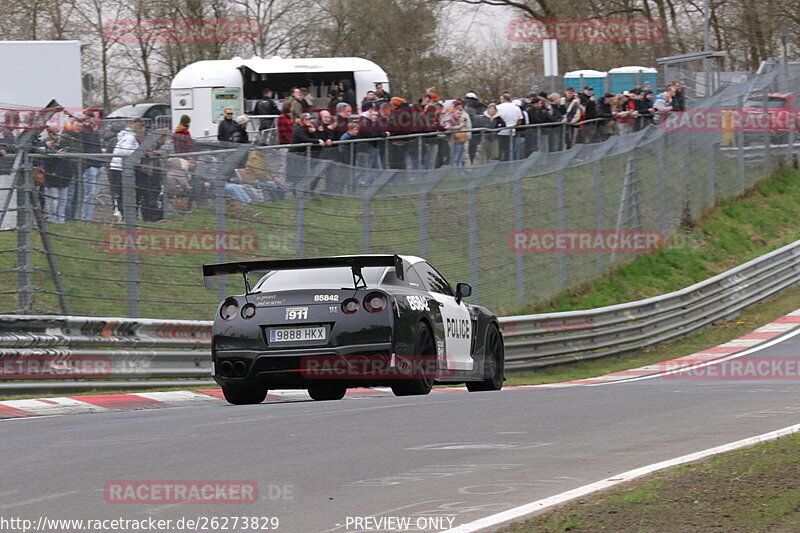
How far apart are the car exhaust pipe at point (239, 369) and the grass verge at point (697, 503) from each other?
4.75 m

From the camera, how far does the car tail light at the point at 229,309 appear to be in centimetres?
1148

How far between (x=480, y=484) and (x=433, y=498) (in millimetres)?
517

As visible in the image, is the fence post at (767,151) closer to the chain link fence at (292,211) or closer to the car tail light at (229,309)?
the chain link fence at (292,211)

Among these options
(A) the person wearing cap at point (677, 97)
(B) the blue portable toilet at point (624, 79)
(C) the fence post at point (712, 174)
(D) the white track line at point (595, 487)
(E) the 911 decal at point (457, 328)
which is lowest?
Result: (D) the white track line at point (595, 487)

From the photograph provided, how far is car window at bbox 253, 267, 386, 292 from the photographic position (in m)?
11.5

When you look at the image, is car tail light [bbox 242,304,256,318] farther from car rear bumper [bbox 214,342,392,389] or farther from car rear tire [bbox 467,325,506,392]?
car rear tire [bbox 467,325,506,392]

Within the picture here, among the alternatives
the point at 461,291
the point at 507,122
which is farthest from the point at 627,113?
the point at 461,291

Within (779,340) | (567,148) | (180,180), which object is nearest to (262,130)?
(567,148)

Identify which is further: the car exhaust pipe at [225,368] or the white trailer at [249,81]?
the white trailer at [249,81]

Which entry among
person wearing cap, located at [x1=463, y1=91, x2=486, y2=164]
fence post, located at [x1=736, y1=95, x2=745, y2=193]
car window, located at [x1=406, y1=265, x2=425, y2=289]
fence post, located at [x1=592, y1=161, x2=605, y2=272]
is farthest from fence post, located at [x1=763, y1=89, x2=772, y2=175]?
car window, located at [x1=406, y1=265, x2=425, y2=289]

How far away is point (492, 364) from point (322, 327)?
3.65 metres

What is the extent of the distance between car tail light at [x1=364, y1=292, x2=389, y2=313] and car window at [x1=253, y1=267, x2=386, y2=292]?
24 cm

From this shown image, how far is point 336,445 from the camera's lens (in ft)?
28.7

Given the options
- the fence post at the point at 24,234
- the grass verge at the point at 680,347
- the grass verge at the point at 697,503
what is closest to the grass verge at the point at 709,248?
the grass verge at the point at 680,347
